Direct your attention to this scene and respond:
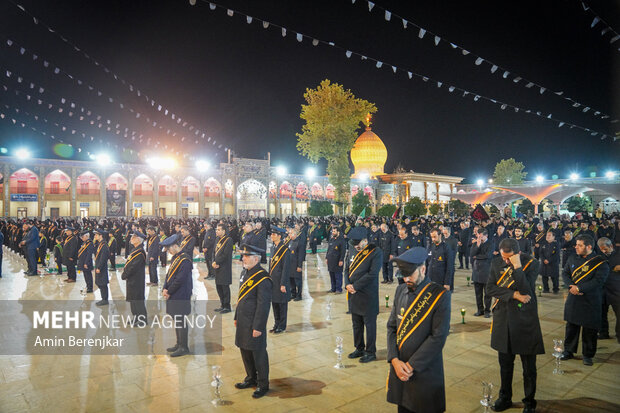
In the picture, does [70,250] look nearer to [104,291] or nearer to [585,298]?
[104,291]

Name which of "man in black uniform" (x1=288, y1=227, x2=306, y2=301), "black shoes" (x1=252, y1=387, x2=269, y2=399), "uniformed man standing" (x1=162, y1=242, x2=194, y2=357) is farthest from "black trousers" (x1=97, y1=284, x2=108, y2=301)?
"black shoes" (x1=252, y1=387, x2=269, y2=399)

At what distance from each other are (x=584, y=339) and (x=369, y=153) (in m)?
61.1

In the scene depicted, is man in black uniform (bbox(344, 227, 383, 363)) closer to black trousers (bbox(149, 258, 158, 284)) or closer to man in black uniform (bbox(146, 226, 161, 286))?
man in black uniform (bbox(146, 226, 161, 286))

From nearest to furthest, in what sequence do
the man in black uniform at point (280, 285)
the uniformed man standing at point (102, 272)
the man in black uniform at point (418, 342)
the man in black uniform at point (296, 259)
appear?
1. the man in black uniform at point (418, 342)
2. the man in black uniform at point (280, 285)
3. the uniformed man standing at point (102, 272)
4. the man in black uniform at point (296, 259)

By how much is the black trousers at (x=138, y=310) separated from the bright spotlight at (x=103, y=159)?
39304 millimetres

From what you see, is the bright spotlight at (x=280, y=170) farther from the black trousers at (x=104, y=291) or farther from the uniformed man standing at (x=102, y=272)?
the black trousers at (x=104, y=291)

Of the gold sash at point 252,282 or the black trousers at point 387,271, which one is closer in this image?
the gold sash at point 252,282

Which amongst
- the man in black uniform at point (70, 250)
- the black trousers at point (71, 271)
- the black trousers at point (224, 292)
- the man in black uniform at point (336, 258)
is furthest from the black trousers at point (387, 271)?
the black trousers at point (71, 271)

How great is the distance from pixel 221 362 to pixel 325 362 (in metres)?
1.46

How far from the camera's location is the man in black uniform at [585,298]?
5090mm

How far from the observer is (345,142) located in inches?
1278

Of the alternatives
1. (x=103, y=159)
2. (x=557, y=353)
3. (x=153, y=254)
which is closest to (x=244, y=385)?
(x=557, y=353)

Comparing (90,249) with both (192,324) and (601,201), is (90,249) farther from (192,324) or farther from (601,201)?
(601,201)

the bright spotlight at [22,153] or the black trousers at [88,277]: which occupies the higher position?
the bright spotlight at [22,153]
